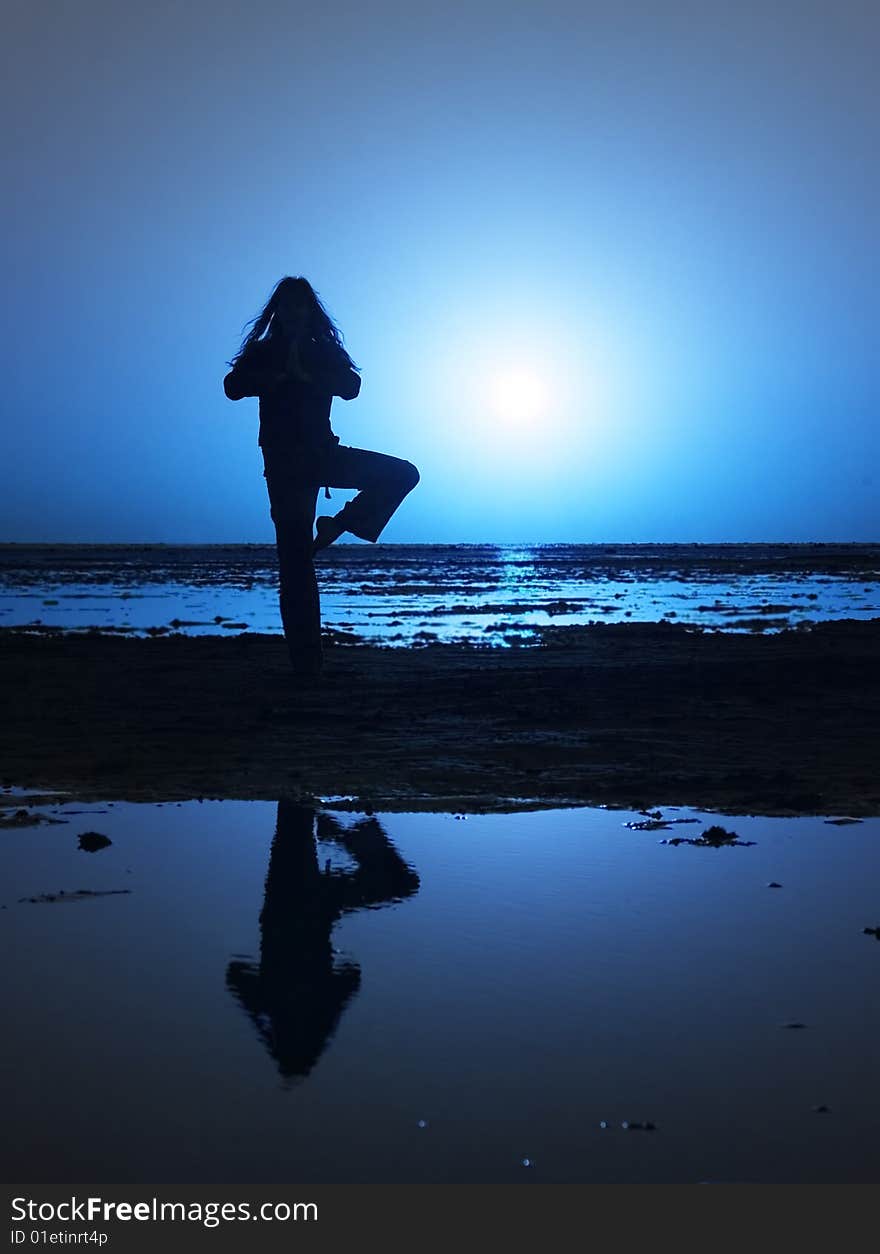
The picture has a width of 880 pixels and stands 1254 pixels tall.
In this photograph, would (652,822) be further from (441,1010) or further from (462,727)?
(462,727)

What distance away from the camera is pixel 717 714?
12.2 metres

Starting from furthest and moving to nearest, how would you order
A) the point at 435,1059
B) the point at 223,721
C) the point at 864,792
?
the point at 223,721, the point at 864,792, the point at 435,1059

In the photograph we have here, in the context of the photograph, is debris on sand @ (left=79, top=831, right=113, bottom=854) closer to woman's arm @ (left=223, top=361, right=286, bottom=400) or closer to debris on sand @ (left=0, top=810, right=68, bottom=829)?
debris on sand @ (left=0, top=810, right=68, bottom=829)

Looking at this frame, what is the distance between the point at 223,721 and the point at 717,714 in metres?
5.07

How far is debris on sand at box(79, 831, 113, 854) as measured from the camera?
6579 mm

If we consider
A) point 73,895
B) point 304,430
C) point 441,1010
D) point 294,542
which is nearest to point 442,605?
point 294,542

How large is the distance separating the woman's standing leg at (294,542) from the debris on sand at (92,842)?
21.4 feet

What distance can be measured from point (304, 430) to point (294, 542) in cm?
129

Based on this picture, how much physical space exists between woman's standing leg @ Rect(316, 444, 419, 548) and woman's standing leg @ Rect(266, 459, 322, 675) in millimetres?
258

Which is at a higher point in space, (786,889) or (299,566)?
(299,566)

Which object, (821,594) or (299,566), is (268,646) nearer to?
(299,566)

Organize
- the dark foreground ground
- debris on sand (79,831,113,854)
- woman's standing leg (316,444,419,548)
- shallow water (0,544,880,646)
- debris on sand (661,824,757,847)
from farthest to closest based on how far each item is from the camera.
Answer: shallow water (0,544,880,646), woman's standing leg (316,444,419,548), the dark foreground ground, debris on sand (661,824,757,847), debris on sand (79,831,113,854)

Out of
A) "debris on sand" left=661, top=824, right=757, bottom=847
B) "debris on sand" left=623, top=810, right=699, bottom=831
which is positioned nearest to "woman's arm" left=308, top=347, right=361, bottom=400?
"debris on sand" left=623, top=810, right=699, bottom=831

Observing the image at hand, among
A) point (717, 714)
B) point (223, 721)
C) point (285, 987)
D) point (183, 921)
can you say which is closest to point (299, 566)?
point (223, 721)
